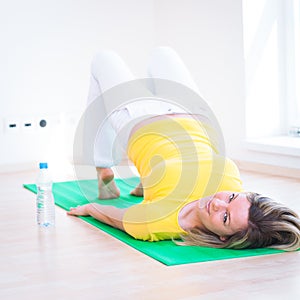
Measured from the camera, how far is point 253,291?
213cm

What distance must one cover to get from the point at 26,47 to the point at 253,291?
10.5 ft

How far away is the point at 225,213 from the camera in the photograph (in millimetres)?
2486

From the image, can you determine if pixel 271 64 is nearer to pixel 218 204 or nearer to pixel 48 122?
pixel 48 122

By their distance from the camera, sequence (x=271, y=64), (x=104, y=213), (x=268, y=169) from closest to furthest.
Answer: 1. (x=104, y=213)
2. (x=268, y=169)
3. (x=271, y=64)

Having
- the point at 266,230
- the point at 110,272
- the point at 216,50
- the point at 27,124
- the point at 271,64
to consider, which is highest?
the point at 216,50

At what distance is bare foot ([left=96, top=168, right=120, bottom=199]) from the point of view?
3598mm

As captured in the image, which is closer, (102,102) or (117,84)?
(117,84)

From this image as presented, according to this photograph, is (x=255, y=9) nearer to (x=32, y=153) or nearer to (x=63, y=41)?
(x=63, y=41)

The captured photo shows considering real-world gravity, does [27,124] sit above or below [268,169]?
above

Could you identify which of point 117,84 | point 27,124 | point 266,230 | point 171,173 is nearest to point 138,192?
point 117,84

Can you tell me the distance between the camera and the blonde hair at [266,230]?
2.41 metres

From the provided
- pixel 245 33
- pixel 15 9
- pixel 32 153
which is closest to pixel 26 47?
pixel 15 9

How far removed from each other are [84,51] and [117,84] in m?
1.75

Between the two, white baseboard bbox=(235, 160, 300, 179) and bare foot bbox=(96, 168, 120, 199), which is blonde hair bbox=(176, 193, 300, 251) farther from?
white baseboard bbox=(235, 160, 300, 179)
